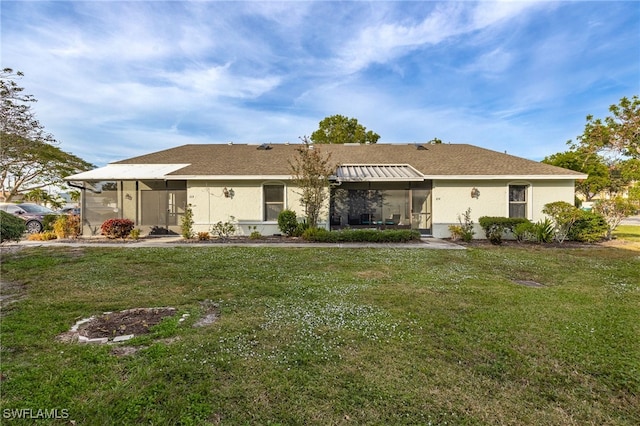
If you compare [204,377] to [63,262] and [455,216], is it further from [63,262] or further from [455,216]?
[455,216]

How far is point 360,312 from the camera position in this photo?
5.62 m

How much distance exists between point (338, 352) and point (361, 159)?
17081 millimetres

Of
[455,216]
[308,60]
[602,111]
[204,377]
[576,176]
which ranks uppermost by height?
[308,60]

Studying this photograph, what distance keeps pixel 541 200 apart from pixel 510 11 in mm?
9592

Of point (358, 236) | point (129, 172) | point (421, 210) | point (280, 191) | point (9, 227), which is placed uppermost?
point (129, 172)

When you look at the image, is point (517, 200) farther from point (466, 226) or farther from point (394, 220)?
point (394, 220)

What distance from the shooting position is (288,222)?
16.1m

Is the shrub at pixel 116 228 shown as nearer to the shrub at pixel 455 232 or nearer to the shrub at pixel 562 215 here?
the shrub at pixel 455 232

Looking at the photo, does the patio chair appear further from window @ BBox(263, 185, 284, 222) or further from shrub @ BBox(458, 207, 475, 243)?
window @ BBox(263, 185, 284, 222)

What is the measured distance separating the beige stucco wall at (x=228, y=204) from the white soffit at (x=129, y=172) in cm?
191

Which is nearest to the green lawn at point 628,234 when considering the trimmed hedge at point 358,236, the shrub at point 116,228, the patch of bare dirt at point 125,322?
the trimmed hedge at point 358,236

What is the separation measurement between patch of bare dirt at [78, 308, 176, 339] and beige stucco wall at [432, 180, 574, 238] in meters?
14.9

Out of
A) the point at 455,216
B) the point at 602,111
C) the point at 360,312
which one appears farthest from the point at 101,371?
the point at 602,111

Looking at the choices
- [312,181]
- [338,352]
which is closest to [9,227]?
Answer: [338,352]
